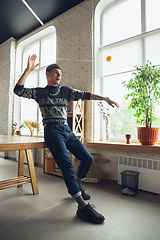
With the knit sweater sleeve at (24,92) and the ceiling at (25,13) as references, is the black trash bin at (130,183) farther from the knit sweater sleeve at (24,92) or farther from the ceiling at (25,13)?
the ceiling at (25,13)

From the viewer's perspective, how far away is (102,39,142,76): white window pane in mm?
2936

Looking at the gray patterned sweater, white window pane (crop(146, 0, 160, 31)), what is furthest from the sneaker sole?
white window pane (crop(146, 0, 160, 31))

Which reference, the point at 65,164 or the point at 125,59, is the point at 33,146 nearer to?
the point at 65,164

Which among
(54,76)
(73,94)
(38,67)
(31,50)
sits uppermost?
(31,50)

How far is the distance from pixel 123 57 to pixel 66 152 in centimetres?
215

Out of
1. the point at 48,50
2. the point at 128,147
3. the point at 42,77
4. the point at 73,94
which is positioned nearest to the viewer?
the point at 73,94

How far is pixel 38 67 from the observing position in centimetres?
477

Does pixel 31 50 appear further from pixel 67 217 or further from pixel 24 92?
pixel 67 217

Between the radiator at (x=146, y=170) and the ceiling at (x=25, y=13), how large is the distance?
321 cm

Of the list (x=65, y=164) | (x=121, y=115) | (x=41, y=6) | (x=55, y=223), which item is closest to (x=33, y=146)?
(x=65, y=164)

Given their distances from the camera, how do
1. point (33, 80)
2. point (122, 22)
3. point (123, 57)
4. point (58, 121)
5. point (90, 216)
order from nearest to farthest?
point (90, 216), point (58, 121), point (123, 57), point (122, 22), point (33, 80)

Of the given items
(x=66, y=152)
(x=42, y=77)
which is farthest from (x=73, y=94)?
(x=42, y=77)

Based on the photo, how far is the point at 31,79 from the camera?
A: 500 centimetres

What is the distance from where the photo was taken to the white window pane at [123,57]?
2936 mm
